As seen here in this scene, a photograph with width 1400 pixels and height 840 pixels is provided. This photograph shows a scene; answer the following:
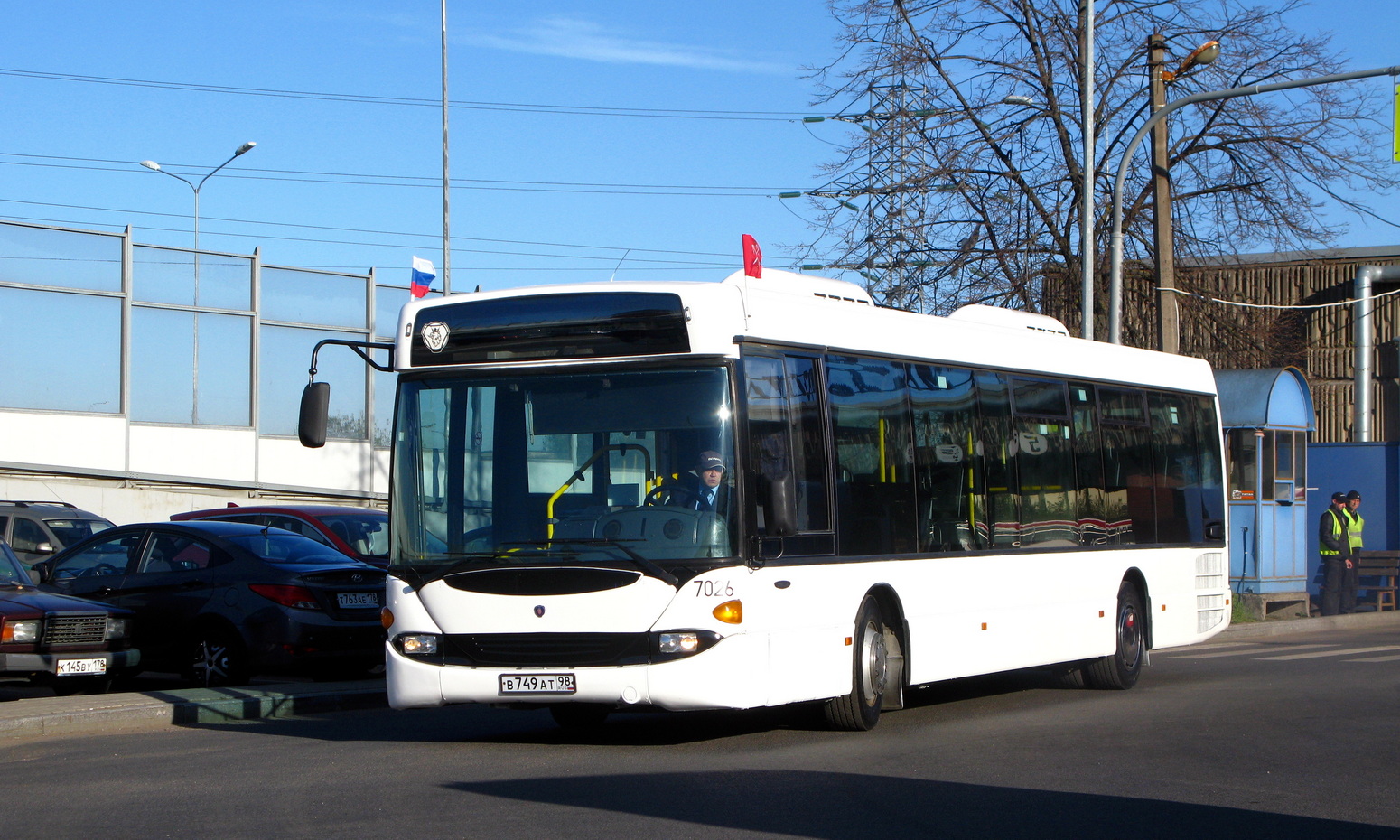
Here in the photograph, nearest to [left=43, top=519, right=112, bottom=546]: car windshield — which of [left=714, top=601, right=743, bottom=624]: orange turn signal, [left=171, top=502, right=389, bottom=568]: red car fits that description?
[left=171, top=502, right=389, bottom=568]: red car

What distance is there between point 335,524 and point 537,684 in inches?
387

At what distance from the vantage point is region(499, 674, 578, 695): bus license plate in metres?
9.60

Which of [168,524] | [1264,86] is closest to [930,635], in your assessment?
[168,524]

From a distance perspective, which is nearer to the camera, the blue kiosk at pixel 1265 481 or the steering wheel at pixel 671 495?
the steering wheel at pixel 671 495

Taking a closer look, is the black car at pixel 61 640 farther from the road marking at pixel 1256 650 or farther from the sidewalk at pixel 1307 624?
the sidewalk at pixel 1307 624

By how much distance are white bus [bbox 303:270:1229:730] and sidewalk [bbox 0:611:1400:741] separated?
268 centimetres

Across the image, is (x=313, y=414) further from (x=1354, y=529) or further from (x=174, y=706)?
(x=1354, y=529)

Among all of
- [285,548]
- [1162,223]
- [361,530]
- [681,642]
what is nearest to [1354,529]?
[1162,223]

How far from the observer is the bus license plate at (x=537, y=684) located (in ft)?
31.5

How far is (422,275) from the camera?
930 inches

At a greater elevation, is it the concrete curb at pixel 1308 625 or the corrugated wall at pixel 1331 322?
the corrugated wall at pixel 1331 322

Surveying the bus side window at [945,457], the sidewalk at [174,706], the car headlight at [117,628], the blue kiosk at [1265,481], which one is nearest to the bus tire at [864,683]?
the bus side window at [945,457]

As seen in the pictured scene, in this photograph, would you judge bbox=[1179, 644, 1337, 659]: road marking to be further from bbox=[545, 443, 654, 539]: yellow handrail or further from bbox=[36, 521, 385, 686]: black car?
bbox=[545, 443, 654, 539]: yellow handrail

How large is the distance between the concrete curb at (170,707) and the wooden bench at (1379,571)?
19.5 m
